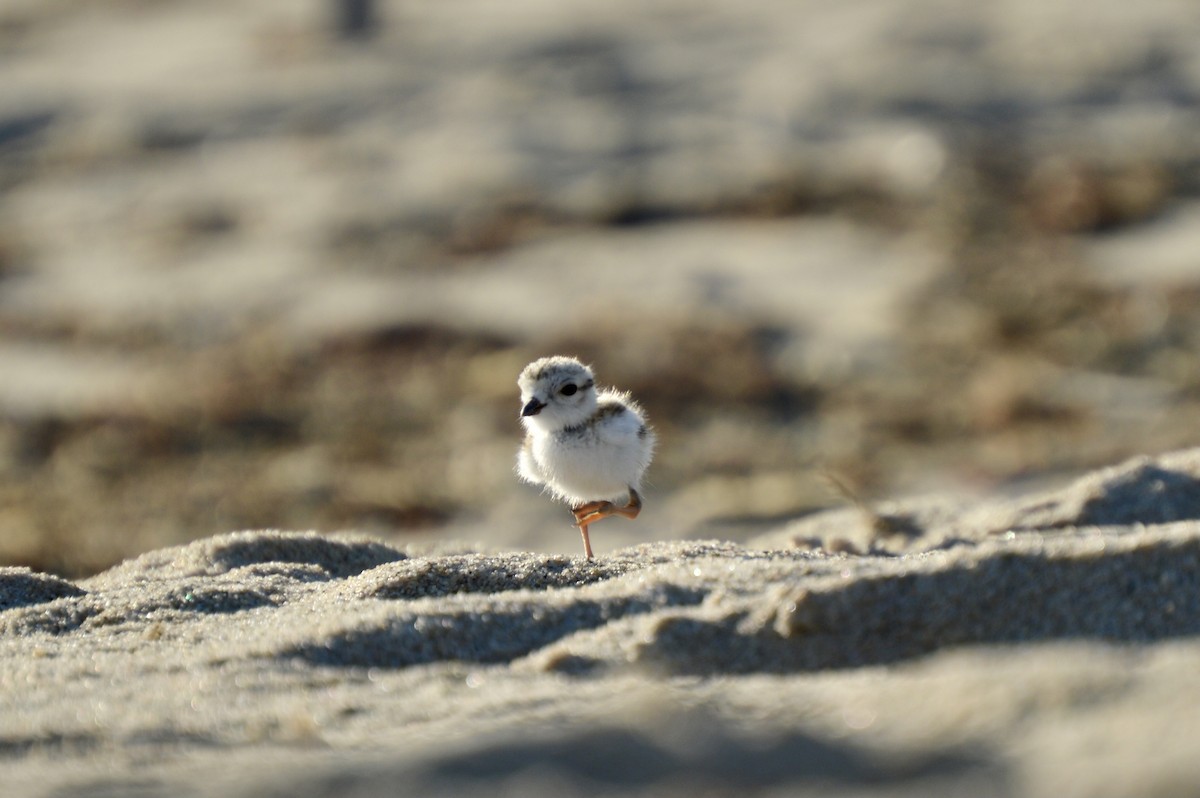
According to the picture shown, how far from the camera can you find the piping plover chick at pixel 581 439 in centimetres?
479

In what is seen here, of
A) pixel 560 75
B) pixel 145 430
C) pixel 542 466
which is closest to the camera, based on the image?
pixel 542 466

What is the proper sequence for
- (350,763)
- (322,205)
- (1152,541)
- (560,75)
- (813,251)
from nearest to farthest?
1. (350,763)
2. (1152,541)
3. (813,251)
4. (322,205)
5. (560,75)

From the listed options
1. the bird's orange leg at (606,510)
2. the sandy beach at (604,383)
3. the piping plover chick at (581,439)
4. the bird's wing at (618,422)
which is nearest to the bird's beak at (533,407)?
the piping plover chick at (581,439)

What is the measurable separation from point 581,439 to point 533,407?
0.19 metres

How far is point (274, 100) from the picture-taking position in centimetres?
1666

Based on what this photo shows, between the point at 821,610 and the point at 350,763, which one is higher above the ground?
the point at 821,610

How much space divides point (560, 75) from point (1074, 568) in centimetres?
1386

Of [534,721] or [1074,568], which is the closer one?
[534,721]

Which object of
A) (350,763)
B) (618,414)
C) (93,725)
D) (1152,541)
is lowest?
(350,763)

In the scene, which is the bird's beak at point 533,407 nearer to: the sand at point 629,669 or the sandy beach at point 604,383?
the sandy beach at point 604,383

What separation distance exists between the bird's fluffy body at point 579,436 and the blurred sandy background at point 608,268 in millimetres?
1542

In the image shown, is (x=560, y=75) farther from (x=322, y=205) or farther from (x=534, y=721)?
(x=534, y=721)

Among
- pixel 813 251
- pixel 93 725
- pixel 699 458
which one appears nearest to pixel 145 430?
pixel 699 458

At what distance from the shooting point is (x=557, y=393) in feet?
15.8
